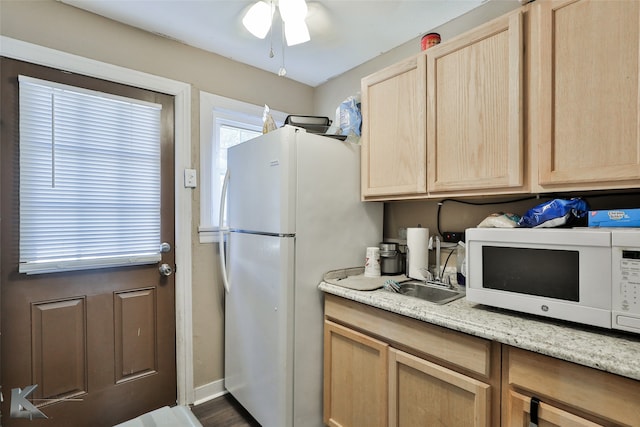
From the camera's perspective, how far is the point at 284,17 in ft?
4.96

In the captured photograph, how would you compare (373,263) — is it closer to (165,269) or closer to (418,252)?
(418,252)

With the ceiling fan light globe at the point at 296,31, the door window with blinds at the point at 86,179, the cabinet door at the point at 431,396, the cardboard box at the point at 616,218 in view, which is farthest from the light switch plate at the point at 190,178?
the cardboard box at the point at 616,218

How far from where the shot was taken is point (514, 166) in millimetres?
1236

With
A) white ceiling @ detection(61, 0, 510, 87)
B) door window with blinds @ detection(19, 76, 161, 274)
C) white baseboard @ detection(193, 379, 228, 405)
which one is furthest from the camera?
white baseboard @ detection(193, 379, 228, 405)

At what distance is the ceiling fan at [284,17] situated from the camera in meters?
1.47

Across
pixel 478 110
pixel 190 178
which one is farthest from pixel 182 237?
pixel 478 110

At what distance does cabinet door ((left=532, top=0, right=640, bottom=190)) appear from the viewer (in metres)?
0.99

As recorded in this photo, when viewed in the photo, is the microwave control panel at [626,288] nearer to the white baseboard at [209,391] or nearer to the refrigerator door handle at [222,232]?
the refrigerator door handle at [222,232]

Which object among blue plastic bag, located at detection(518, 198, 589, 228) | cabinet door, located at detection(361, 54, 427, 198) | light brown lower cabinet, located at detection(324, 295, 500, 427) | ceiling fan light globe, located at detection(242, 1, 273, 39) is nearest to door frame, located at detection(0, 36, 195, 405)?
ceiling fan light globe, located at detection(242, 1, 273, 39)

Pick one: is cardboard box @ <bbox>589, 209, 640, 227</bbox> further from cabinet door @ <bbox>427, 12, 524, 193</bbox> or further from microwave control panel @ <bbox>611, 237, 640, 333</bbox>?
cabinet door @ <bbox>427, 12, 524, 193</bbox>

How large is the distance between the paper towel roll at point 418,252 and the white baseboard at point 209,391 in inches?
61.0

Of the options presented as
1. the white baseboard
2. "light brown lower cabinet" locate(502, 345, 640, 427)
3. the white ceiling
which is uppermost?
the white ceiling

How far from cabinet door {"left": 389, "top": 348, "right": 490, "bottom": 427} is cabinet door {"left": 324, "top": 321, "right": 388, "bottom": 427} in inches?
2.4

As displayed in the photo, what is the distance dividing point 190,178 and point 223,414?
1521mm
